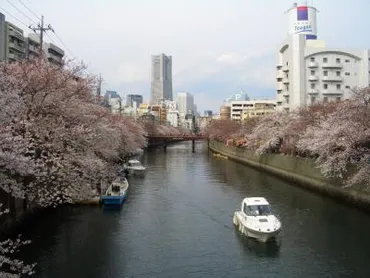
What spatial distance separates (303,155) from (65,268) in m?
29.2

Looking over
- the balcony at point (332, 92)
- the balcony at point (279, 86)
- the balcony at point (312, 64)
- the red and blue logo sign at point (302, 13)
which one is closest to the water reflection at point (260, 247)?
the balcony at point (332, 92)

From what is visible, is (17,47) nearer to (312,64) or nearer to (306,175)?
(312,64)

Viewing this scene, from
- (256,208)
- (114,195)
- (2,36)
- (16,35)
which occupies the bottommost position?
(114,195)

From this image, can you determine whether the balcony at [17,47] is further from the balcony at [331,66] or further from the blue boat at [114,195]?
the balcony at [331,66]

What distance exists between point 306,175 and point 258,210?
1810 cm

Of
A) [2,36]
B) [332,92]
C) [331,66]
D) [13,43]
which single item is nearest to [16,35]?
[13,43]

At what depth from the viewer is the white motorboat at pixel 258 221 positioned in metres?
19.8

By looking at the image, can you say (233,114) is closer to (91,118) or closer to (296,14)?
(296,14)

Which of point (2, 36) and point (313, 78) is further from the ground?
point (2, 36)

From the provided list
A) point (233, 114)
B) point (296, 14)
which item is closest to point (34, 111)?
point (296, 14)

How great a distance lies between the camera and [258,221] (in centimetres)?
2036

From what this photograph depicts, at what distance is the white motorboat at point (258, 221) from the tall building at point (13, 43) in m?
49.7

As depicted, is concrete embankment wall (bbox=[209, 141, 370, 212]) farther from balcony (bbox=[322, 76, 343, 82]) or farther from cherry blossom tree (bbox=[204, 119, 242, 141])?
balcony (bbox=[322, 76, 343, 82])

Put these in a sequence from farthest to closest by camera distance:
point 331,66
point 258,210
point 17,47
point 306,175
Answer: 1. point 331,66
2. point 17,47
3. point 306,175
4. point 258,210
